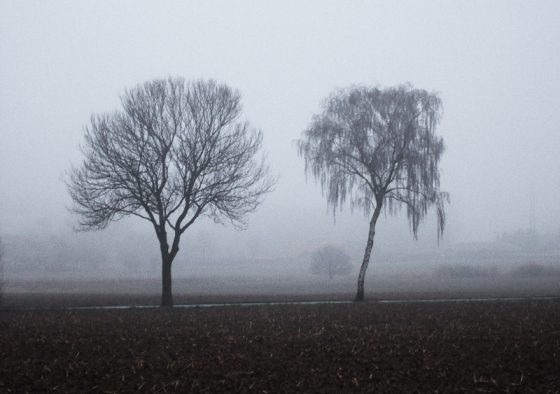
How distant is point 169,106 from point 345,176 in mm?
12071

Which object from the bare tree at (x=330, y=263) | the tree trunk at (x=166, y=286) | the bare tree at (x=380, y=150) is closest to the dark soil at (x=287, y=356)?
the tree trunk at (x=166, y=286)

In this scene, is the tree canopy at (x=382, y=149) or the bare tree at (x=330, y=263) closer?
the tree canopy at (x=382, y=149)

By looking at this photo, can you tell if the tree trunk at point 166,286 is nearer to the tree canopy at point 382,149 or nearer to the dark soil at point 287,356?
the dark soil at point 287,356

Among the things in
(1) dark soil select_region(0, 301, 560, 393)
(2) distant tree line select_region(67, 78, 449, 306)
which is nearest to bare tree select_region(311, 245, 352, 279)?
(2) distant tree line select_region(67, 78, 449, 306)

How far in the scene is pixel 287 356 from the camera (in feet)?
35.4

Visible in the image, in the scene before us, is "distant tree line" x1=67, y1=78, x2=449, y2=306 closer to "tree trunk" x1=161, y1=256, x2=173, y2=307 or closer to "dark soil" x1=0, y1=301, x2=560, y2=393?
"tree trunk" x1=161, y1=256, x2=173, y2=307

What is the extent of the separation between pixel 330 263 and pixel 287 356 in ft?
219

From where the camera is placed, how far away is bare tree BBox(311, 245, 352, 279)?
7669 cm

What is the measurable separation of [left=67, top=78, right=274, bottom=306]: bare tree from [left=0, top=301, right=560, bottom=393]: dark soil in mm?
9768

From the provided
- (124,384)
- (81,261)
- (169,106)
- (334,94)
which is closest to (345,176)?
(334,94)

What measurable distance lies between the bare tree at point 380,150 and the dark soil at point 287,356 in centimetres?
1226

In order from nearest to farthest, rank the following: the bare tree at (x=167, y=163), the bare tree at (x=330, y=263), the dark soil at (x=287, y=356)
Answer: the dark soil at (x=287, y=356)
the bare tree at (x=167, y=163)
the bare tree at (x=330, y=263)

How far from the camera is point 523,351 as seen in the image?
10852 mm

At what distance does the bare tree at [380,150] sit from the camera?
88.4ft
